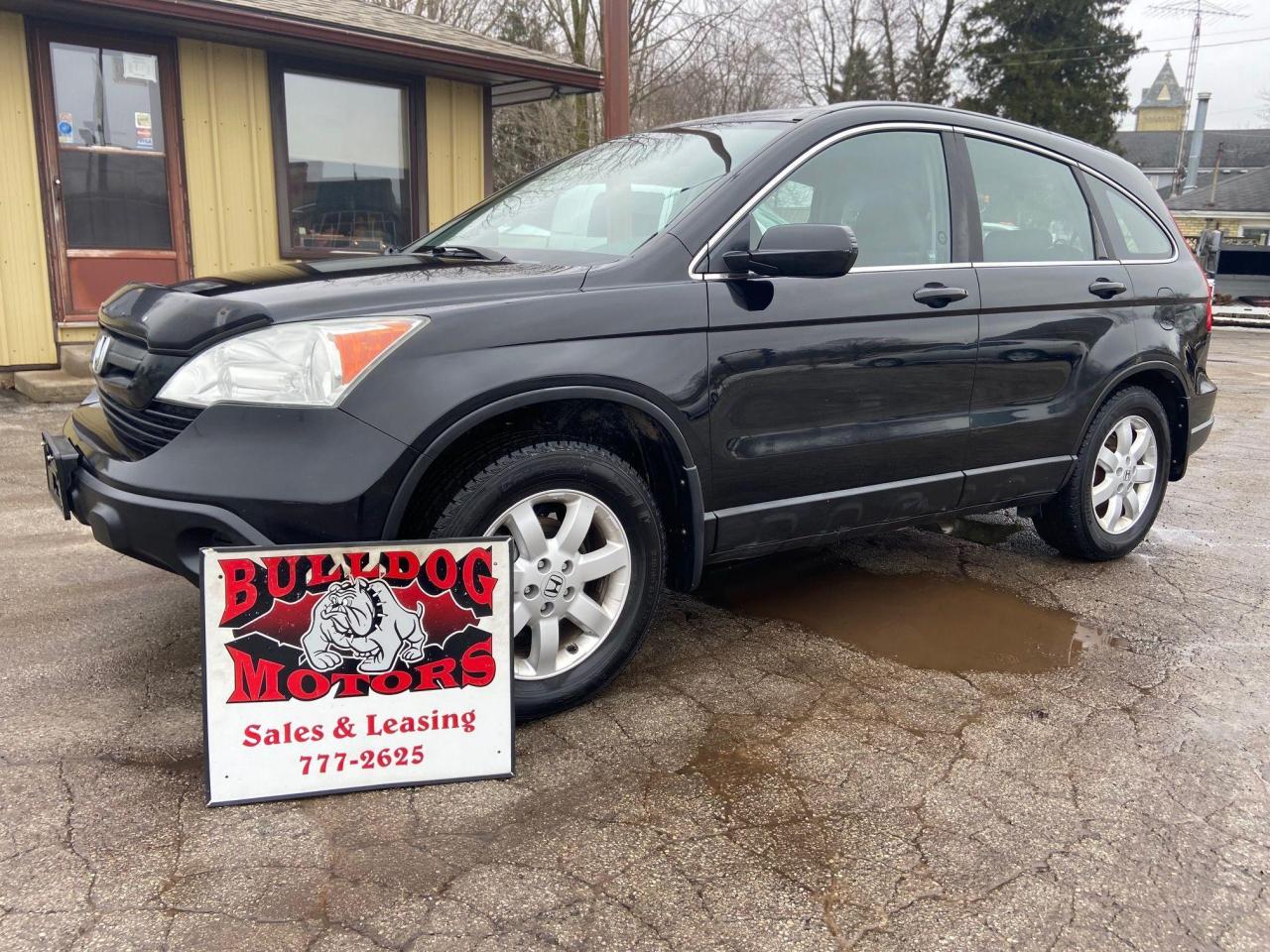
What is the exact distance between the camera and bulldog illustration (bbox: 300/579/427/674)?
2496 millimetres

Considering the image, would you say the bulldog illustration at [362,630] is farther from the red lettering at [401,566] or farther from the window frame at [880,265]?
the window frame at [880,265]

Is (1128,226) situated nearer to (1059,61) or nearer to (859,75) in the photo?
(1059,61)

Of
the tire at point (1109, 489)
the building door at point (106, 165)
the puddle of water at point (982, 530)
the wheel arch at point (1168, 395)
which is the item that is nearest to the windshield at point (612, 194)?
the wheel arch at point (1168, 395)

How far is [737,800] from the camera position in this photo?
8.40 ft

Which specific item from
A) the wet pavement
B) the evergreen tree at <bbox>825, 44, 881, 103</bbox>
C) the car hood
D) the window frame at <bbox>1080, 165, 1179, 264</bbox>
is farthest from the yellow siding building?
the evergreen tree at <bbox>825, 44, 881, 103</bbox>

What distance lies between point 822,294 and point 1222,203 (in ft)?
168

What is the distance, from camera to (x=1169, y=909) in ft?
7.14

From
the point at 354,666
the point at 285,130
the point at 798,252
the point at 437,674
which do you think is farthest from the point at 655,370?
the point at 285,130

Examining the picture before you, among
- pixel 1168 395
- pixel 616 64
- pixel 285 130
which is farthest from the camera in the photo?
pixel 285 130

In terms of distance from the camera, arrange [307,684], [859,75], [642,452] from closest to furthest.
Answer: [307,684] → [642,452] → [859,75]

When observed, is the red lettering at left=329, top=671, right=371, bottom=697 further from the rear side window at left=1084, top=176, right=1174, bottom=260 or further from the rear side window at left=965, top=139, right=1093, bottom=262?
the rear side window at left=1084, top=176, right=1174, bottom=260

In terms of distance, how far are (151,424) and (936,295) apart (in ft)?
8.28

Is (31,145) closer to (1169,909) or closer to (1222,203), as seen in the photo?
(1169,909)

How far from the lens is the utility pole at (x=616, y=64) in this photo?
7.33 meters
